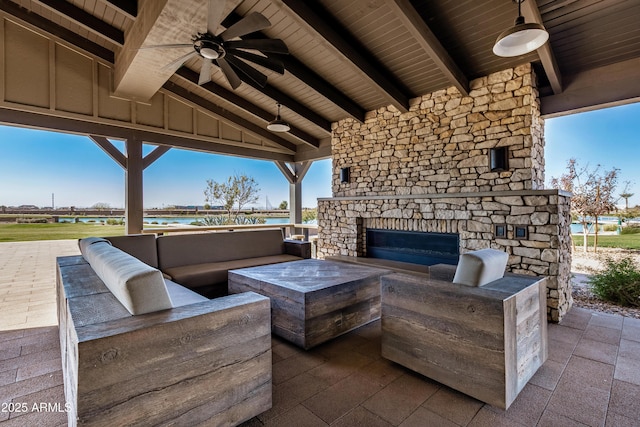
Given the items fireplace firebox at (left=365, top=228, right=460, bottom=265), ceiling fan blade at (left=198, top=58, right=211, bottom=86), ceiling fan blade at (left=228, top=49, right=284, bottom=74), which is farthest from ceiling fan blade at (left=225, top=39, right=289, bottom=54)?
fireplace firebox at (left=365, top=228, right=460, bottom=265)

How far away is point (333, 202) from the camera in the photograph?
608 centimetres

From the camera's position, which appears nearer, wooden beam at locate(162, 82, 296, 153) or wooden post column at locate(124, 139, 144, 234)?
wooden post column at locate(124, 139, 144, 234)

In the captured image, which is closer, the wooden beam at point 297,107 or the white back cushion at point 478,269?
the white back cushion at point 478,269

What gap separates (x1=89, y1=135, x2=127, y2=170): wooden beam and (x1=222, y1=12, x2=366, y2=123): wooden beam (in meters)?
3.19

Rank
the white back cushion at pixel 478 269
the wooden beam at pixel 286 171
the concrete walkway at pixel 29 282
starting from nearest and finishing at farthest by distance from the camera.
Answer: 1. the white back cushion at pixel 478 269
2. the concrete walkway at pixel 29 282
3. the wooden beam at pixel 286 171

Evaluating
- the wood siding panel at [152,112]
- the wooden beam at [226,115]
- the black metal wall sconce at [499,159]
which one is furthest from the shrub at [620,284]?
the wood siding panel at [152,112]

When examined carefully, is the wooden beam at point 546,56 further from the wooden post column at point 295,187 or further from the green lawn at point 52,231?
the green lawn at point 52,231

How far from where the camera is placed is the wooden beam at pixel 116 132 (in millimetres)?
4660

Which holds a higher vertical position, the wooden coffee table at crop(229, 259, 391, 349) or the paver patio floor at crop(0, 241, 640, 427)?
the wooden coffee table at crop(229, 259, 391, 349)

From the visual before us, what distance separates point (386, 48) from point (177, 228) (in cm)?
461

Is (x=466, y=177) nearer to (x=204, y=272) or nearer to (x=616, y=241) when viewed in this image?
(x=204, y=272)

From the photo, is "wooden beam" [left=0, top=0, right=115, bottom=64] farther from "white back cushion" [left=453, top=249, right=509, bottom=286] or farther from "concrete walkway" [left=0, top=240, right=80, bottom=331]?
"white back cushion" [left=453, top=249, right=509, bottom=286]

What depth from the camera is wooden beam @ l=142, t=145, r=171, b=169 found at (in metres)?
5.82

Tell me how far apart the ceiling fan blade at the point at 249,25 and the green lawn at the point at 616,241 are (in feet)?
21.7
